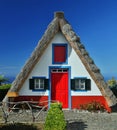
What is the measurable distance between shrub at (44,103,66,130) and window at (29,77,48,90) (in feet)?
24.4

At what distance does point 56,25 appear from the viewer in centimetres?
2275

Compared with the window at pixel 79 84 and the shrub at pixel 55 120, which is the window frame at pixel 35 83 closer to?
the window at pixel 79 84

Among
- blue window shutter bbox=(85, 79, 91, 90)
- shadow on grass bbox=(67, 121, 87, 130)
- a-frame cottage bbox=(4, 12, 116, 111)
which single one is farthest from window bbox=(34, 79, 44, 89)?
shadow on grass bbox=(67, 121, 87, 130)

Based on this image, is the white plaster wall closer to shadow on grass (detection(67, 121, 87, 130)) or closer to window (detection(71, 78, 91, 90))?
window (detection(71, 78, 91, 90))

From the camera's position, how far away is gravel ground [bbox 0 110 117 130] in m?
16.9

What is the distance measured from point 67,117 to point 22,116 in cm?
233

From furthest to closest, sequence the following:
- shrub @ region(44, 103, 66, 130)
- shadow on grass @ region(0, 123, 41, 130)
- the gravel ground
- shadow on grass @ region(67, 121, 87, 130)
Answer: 1. the gravel ground
2. shadow on grass @ region(67, 121, 87, 130)
3. shadow on grass @ region(0, 123, 41, 130)
4. shrub @ region(44, 103, 66, 130)

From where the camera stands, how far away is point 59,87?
2292cm

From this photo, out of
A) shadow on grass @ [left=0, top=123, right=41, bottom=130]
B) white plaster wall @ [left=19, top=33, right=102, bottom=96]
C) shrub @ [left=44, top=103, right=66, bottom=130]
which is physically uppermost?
white plaster wall @ [left=19, top=33, right=102, bottom=96]

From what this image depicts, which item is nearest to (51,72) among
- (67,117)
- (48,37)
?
(48,37)

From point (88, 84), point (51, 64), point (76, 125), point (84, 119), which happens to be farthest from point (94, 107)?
point (76, 125)

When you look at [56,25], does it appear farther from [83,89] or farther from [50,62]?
[83,89]

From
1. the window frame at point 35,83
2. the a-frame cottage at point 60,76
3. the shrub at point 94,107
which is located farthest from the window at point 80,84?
the window frame at point 35,83

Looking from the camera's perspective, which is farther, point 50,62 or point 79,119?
point 50,62
